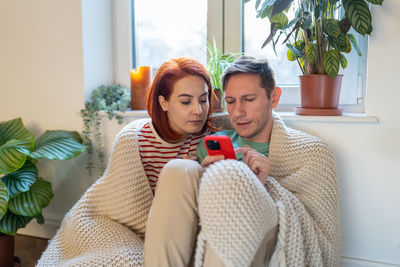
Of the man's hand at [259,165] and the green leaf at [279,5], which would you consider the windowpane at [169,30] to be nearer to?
the green leaf at [279,5]

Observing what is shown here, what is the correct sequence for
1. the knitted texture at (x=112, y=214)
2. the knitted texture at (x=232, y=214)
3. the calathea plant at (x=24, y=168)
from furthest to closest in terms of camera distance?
the calathea plant at (x=24, y=168) < the knitted texture at (x=112, y=214) < the knitted texture at (x=232, y=214)

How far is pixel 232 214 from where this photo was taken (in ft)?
2.95

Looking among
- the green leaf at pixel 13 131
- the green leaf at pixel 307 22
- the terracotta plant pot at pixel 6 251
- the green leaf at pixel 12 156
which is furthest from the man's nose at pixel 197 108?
the terracotta plant pot at pixel 6 251

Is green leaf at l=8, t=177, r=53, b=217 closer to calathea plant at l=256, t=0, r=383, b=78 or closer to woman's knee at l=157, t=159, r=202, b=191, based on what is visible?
woman's knee at l=157, t=159, r=202, b=191

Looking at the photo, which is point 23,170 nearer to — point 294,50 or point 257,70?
point 257,70

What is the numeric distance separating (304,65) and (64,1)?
1203mm

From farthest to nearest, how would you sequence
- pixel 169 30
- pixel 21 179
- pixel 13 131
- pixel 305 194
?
1. pixel 169 30
2. pixel 13 131
3. pixel 21 179
4. pixel 305 194

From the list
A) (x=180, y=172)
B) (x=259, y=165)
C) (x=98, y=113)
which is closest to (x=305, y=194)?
(x=259, y=165)

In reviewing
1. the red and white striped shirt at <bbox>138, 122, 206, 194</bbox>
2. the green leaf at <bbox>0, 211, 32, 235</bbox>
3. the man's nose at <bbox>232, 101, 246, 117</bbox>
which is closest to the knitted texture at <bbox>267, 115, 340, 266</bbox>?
the man's nose at <bbox>232, 101, 246, 117</bbox>

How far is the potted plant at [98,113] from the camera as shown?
1.81m

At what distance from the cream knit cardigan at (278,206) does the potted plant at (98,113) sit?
1.39ft

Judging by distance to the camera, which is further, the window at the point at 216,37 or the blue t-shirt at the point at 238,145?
the window at the point at 216,37

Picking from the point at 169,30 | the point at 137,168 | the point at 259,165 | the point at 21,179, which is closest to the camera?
the point at 259,165

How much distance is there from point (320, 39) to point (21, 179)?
1.36 m
